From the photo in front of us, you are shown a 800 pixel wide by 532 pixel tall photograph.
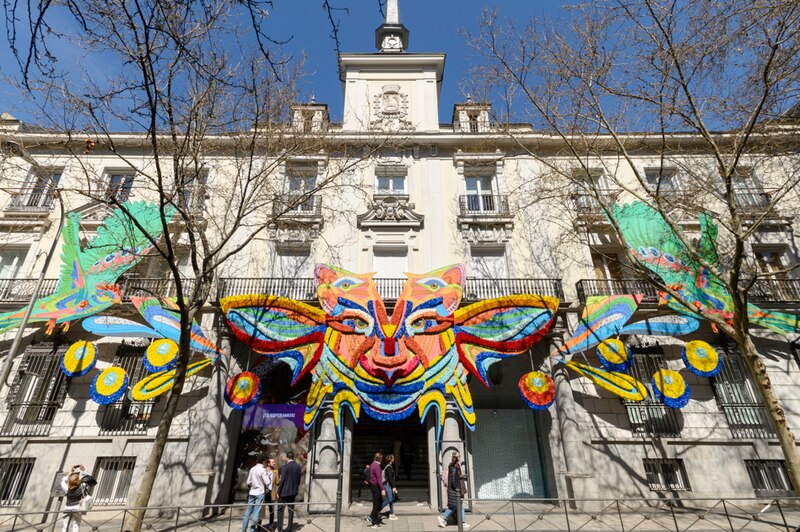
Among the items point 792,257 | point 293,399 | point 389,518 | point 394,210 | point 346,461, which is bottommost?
point 389,518

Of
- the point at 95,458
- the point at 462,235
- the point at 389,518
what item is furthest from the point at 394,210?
the point at 95,458

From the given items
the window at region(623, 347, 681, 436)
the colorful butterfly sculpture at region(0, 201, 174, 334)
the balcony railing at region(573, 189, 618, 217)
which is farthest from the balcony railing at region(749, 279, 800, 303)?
the colorful butterfly sculpture at region(0, 201, 174, 334)

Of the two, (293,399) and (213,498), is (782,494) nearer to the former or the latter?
(293,399)

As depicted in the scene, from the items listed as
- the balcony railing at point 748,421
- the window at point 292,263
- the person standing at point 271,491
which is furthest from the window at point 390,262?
the balcony railing at point 748,421

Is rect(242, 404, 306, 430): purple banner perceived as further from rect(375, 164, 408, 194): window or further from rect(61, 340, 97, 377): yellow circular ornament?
rect(375, 164, 408, 194): window

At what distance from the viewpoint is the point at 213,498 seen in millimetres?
10625

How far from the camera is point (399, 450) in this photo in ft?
41.8

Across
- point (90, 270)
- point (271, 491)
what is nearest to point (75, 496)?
point (271, 491)

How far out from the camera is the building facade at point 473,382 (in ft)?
36.3

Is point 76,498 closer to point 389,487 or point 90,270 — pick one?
point 389,487

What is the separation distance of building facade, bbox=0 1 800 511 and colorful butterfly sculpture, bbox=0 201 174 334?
619 mm

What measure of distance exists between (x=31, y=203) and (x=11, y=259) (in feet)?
7.25

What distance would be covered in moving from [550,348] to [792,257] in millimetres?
9537

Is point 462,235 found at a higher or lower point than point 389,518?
higher
